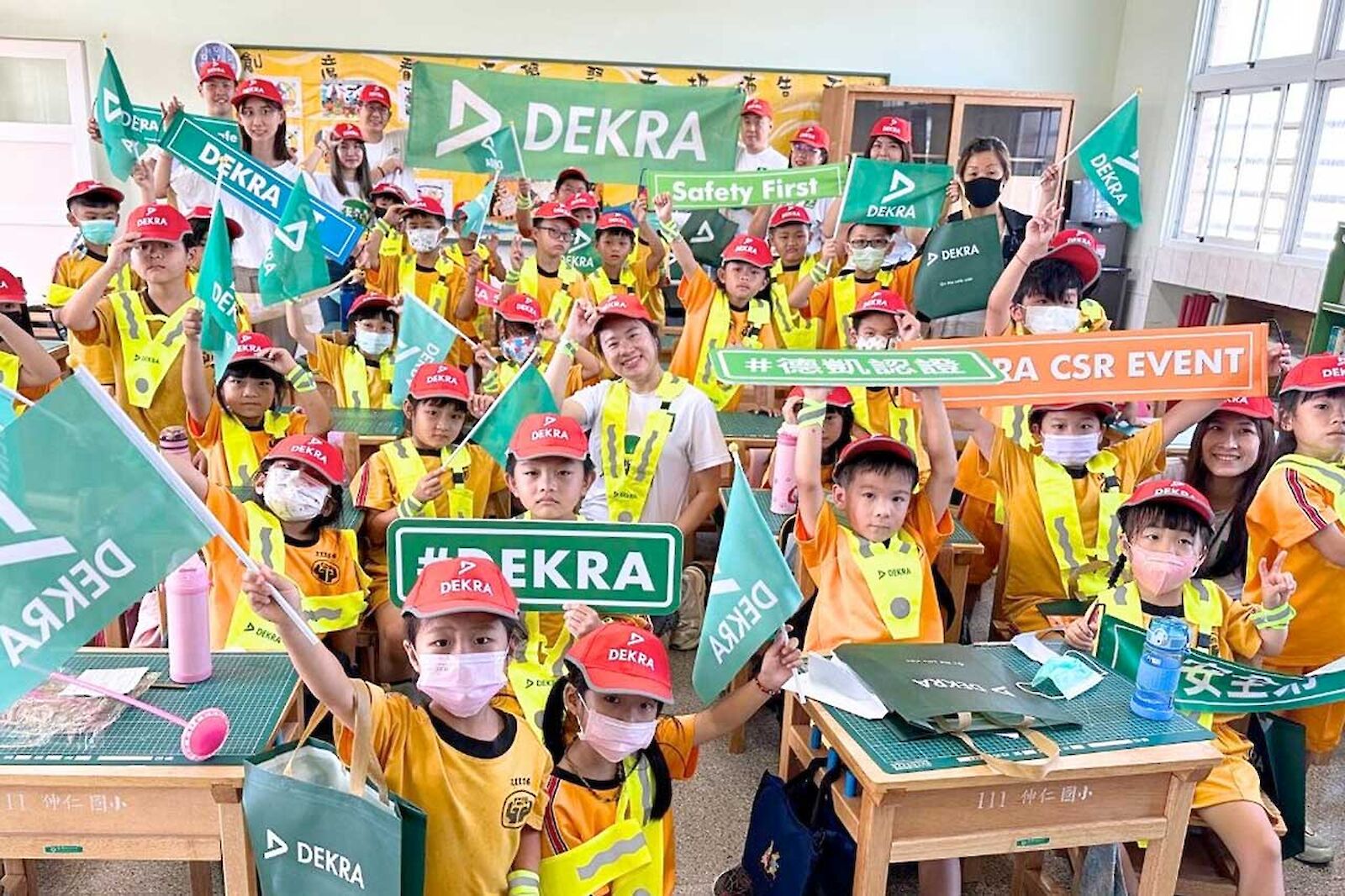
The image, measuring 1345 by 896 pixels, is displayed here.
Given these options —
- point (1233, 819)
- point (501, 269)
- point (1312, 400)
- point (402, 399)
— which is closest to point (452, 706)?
point (1233, 819)

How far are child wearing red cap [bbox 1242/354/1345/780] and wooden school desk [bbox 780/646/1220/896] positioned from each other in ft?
2.94

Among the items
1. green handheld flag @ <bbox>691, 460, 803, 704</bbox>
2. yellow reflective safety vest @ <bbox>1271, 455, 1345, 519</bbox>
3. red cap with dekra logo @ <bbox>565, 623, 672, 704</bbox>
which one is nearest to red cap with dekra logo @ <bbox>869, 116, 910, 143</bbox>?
yellow reflective safety vest @ <bbox>1271, 455, 1345, 519</bbox>

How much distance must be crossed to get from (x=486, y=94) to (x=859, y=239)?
202 centimetres

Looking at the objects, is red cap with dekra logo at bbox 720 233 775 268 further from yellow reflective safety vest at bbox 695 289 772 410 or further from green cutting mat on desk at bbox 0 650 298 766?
green cutting mat on desk at bbox 0 650 298 766

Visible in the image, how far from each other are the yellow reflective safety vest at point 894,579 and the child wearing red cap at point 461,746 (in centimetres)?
109

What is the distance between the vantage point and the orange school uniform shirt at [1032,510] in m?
2.99

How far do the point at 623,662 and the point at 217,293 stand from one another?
2.15m

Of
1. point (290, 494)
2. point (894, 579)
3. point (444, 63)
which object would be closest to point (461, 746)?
point (290, 494)

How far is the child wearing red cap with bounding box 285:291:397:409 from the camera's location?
394 cm

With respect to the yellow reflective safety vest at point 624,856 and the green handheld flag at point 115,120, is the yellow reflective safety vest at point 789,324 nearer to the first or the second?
the yellow reflective safety vest at point 624,856

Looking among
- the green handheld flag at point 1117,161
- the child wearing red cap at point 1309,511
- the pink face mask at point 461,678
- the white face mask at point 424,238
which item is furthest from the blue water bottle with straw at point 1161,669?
the white face mask at point 424,238

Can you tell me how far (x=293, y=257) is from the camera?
3824 millimetres

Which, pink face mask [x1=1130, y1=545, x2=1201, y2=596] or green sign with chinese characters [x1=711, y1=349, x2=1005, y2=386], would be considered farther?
pink face mask [x1=1130, y1=545, x2=1201, y2=596]

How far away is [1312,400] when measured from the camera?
288 cm
